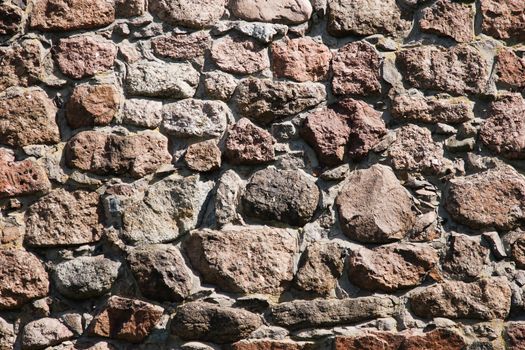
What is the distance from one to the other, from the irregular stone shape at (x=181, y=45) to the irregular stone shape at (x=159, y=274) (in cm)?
76

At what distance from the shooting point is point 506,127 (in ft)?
10.7

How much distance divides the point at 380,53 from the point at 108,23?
42.8 inches

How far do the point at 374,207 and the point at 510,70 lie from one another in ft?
2.72

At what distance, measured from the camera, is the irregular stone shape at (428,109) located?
322 centimetres

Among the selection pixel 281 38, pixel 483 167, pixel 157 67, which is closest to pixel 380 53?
pixel 281 38

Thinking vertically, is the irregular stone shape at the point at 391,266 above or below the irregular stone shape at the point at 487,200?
below

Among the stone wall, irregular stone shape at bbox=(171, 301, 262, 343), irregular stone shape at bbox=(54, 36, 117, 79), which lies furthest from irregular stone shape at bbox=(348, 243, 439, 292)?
irregular stone shape at bbox=(54, 36, 117, 79)

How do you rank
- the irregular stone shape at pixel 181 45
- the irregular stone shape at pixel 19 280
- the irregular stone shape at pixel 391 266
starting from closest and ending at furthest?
the irregular stone shape at pixel 19 280 < the irregular stone shape at pixel 391 266 < the irregular stone shape at pixel 181 45

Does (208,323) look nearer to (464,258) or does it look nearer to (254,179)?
(254,179)

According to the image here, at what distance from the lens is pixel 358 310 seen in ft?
9.93

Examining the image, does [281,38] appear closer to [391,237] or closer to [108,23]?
[108,23]

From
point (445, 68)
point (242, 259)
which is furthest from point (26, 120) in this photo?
point (445, 68)

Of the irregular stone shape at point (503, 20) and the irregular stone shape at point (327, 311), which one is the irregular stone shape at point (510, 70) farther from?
the irregular stone shape at point (327, 311)

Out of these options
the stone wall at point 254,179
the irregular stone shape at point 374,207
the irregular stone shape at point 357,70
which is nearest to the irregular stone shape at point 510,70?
the stone wall at point 254,179
